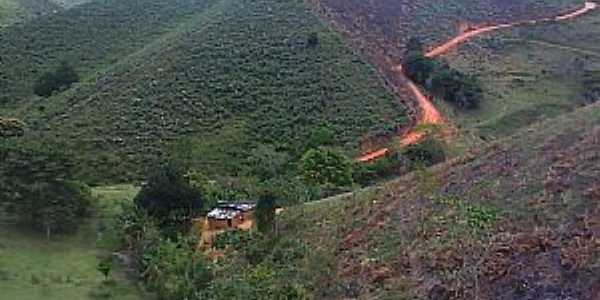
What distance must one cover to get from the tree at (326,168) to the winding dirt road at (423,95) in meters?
4.28

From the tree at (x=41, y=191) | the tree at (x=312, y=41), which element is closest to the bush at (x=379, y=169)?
the tree at (x=41, y=191)

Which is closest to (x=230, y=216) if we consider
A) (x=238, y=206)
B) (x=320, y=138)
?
(x=238, y=206)

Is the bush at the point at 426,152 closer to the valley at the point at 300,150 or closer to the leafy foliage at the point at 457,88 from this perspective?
the valley at the point at 300,150

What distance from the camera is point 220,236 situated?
28031mm

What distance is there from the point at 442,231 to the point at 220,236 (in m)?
9.49

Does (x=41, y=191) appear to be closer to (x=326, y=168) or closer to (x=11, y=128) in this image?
(x=11, y=128)

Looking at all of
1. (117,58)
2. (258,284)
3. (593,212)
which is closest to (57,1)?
A: (117,58)

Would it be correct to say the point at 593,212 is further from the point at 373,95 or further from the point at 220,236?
the point at 373,95

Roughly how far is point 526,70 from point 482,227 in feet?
120

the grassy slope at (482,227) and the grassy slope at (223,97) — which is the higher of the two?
the grassy slope at (223,97)

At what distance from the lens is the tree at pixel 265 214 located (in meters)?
27.7

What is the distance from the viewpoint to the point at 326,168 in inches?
1442

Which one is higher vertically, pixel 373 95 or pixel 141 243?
pixel 373 95

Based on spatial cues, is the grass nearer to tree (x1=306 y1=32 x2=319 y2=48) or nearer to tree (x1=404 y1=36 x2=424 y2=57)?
tree (x1=306 y1=32 x2=319 y2=48)
